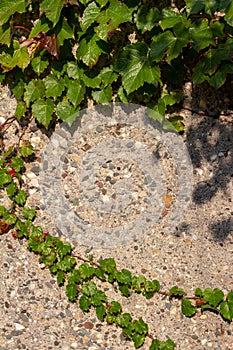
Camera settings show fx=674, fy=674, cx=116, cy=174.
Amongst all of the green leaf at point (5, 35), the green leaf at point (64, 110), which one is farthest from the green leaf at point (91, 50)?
the green leaf at point (5, 35)

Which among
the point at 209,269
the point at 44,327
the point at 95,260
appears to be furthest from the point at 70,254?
the point at 209,269

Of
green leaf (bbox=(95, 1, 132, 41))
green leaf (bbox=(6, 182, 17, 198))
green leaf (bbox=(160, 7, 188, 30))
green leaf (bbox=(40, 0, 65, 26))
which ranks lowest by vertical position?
green leaf (bbox=(6, 182, 17, 198))

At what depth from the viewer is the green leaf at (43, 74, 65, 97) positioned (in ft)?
10.5

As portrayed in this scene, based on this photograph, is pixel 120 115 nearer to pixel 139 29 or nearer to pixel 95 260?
pixel 139 29

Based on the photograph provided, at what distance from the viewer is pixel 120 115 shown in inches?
129

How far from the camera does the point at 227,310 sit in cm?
306

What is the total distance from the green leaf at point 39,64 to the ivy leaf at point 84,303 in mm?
1075

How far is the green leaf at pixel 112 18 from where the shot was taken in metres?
A: 3.03

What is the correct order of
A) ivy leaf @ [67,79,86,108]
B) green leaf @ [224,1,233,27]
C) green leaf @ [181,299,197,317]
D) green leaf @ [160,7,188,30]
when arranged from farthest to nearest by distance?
ivy leaf @ [67,79,86,108] → green leaf @ [181,299,197,317] → green leaf @ [160,7,188,30] → green leaf @ [224,1,233,27]

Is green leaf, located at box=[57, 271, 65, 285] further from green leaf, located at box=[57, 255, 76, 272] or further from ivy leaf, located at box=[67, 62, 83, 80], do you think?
ivy leaf, located at box=[67, 62, 83, 80]

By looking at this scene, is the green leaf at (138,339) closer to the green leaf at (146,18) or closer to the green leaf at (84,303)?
the green leaf at (84,303)

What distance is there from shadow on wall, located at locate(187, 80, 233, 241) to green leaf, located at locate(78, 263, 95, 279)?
60 centimetres

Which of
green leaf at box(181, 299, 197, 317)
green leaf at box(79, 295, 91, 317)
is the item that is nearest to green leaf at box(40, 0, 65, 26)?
green leaf at box(79, 295, 91, 317)

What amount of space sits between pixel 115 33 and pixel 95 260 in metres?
1.09
